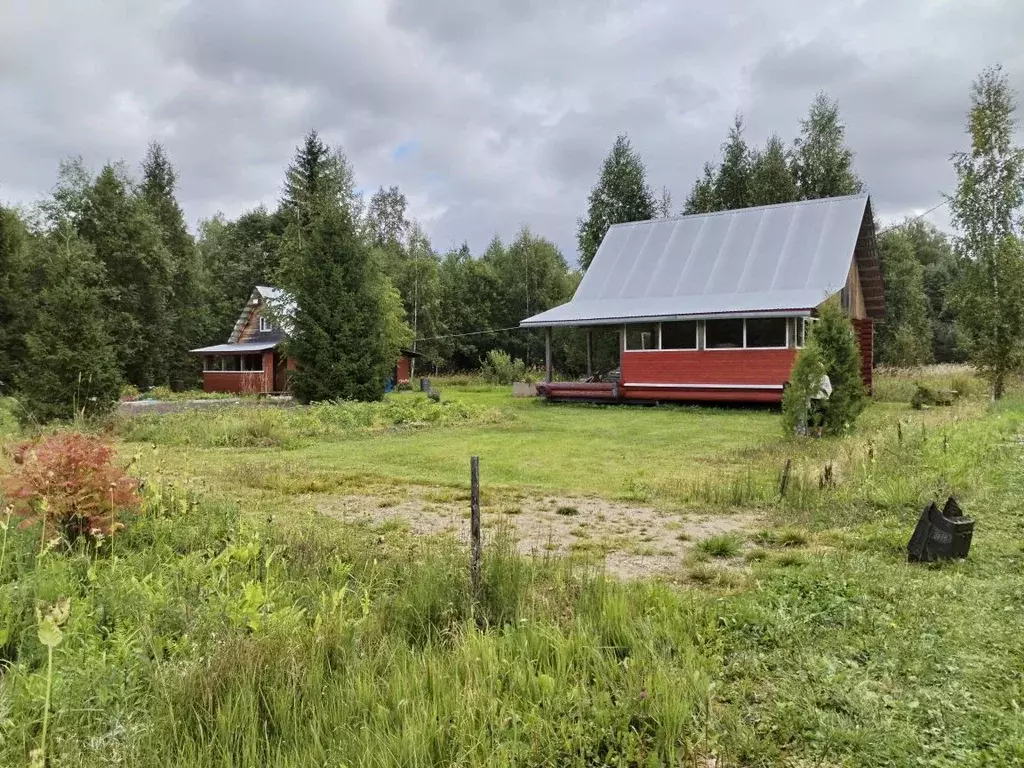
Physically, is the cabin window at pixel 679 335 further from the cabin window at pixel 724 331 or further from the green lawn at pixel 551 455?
the green lawn at pixel 551 455

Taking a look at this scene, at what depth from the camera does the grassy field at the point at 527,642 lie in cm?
266

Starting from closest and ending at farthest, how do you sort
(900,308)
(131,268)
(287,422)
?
(287,422) < (131,268) < (900,308)

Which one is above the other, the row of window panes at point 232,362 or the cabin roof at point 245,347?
the cabin roof at point 245,347

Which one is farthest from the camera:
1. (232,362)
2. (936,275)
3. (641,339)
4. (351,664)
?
(936,275)

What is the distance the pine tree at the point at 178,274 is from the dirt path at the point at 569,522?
31.8 m

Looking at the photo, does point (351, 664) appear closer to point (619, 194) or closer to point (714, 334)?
point (714, 334)

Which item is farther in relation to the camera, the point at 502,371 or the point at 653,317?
the point at 502,371

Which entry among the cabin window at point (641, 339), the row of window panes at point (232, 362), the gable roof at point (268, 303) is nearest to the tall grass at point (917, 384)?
the cabin window at point (641, 339)

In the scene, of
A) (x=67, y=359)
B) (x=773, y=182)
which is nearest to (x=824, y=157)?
(x=773, y=182)

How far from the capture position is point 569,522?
666 centimetres

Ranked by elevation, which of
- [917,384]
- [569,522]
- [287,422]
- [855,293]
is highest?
[855,293]

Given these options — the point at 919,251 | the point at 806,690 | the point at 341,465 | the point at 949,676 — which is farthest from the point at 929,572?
the point at 919,251

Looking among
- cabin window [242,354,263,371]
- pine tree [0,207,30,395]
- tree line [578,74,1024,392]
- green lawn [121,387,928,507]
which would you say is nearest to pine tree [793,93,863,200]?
tree line [578,74,1024,392]

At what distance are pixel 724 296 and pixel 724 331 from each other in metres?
1.09
